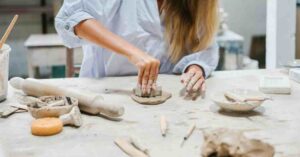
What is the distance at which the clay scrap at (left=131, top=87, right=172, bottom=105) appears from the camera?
3.79 ft

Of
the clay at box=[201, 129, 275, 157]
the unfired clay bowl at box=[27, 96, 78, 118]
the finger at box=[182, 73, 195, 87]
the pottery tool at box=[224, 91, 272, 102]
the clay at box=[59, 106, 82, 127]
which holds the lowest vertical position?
the clay at box=[201, 129, 275, 157]

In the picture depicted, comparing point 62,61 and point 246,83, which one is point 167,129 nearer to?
point 246,83

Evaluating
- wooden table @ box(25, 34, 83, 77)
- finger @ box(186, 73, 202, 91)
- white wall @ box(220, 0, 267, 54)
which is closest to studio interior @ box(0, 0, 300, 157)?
finger @ box(186, 73, 202, 91)

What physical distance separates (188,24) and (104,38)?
384 mm

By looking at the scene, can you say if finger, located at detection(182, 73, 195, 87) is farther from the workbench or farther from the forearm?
the forearm

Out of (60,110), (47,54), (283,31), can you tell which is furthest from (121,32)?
(47,54)

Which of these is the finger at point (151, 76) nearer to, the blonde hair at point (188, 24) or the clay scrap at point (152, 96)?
the clay scrap at point (152, 96)

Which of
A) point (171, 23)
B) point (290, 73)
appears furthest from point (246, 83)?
point (171, 23)

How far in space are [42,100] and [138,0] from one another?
0.53m

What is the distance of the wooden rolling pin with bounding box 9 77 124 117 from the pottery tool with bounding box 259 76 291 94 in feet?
1.51

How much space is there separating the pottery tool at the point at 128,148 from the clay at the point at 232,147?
0.38ft

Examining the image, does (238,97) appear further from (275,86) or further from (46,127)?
(46,127)

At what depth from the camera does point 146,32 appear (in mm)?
1479

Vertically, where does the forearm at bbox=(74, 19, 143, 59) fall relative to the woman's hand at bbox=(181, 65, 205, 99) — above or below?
above
